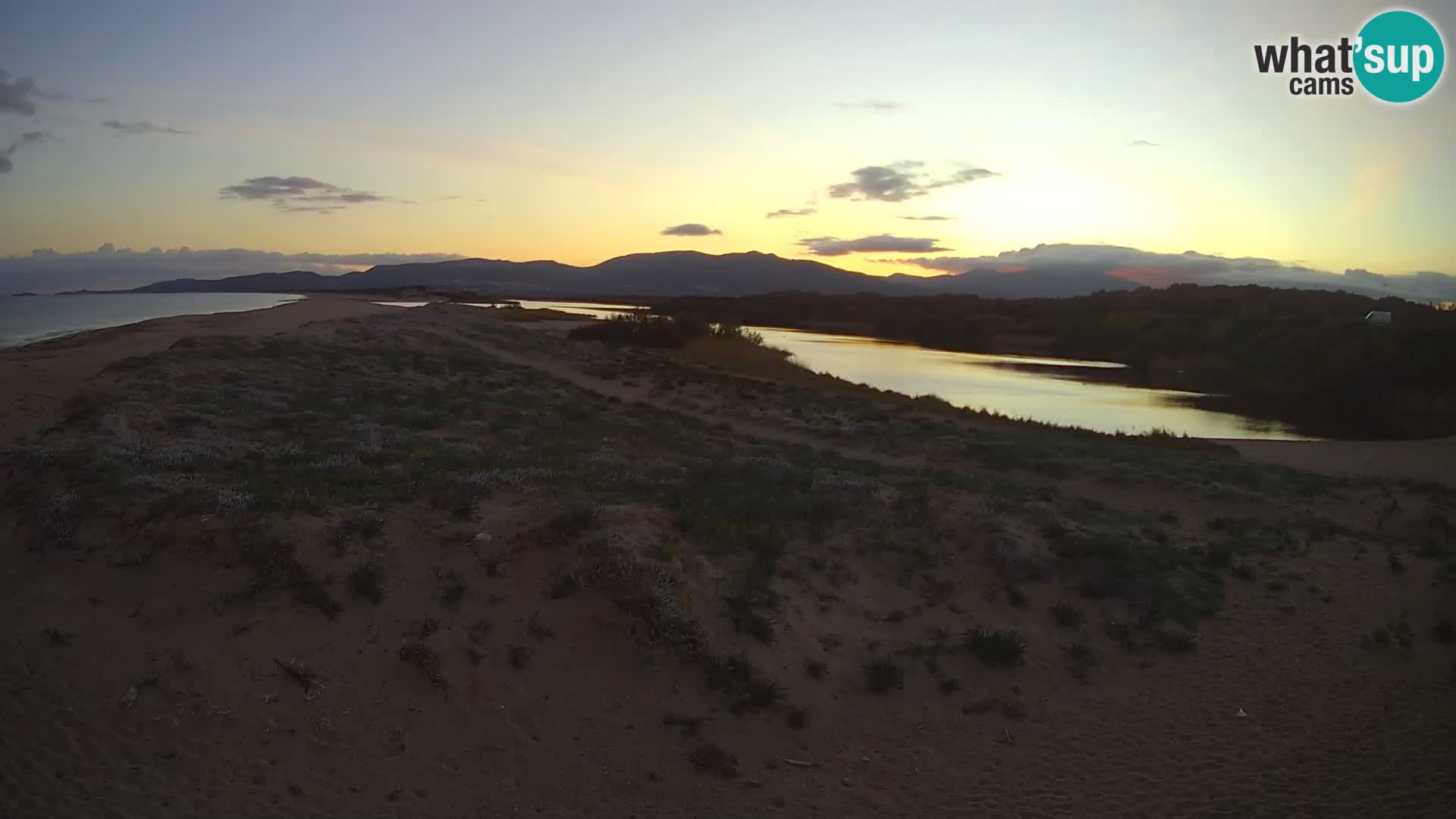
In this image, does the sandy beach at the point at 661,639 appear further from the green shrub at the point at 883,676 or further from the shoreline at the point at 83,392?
the shoreline at the point at 83,392

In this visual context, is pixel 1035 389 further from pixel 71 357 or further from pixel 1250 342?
pixel 71 357

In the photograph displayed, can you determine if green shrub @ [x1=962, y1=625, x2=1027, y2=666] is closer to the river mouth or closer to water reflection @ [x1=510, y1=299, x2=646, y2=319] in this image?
the river mouth

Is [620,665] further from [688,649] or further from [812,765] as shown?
[812,765]

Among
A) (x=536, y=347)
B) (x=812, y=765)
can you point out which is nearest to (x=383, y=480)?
(x=812, y=765)

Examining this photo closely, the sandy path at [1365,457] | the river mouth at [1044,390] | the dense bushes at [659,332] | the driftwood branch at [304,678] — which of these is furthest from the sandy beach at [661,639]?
the dense bushes at [659,332]

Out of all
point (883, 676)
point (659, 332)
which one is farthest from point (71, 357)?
point (659, 332)
